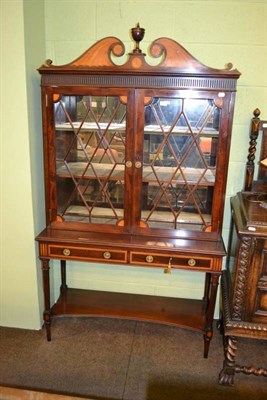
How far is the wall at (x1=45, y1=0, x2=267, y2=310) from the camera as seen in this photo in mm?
2051

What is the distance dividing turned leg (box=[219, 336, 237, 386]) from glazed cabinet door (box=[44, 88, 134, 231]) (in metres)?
0.89

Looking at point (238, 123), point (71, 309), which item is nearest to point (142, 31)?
point (238, 123)

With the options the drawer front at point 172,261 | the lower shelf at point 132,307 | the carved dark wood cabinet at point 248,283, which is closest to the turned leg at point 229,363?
the carved dark wood cabinet at point 248,283

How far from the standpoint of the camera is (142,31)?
6.09 feet

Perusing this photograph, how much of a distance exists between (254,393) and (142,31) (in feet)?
6.95

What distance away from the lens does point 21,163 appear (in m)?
2.09

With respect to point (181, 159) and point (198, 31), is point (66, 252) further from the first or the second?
point (198, 31)

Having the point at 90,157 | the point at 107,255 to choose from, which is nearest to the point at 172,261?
the point at 107,255

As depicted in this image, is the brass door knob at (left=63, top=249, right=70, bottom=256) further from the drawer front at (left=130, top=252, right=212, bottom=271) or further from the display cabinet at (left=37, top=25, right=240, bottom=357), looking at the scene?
the drawer front at (left=130, top=252, right=212, bottom=271)

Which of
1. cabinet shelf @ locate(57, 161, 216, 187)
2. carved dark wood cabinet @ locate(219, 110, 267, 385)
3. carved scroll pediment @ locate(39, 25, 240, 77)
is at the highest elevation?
carved scroll pediment @ locate(39, 25, 240, 77)

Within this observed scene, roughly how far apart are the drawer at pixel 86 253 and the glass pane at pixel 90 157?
0.62 feet

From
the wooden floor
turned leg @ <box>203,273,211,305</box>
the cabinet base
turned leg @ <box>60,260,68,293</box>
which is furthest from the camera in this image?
turned leg @ <box>60,260,68,293</box>

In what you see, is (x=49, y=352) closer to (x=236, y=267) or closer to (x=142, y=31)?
(x=236, y=267)

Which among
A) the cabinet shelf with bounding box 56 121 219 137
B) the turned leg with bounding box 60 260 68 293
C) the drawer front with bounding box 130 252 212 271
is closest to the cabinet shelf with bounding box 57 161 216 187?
the cabinet shelf with bounding box 56 121 219 137
